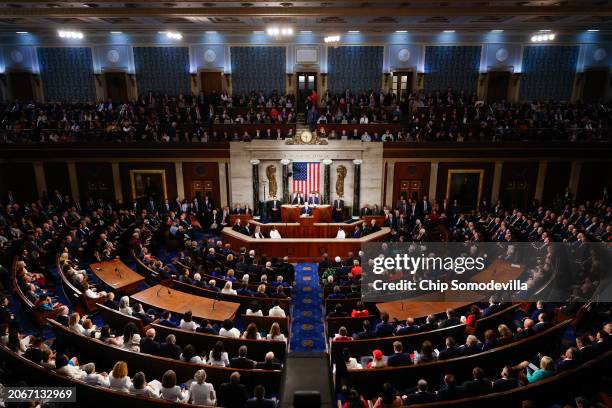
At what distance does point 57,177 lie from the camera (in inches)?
707

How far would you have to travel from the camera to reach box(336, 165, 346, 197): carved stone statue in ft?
57.7

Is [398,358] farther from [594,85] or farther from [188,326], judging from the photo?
[594,85]

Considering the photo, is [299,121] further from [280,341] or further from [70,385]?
[70,385]

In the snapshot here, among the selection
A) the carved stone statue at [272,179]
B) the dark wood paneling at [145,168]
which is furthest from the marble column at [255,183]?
the dark wood paneling at [145,168]

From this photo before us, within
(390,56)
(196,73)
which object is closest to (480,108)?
(390,56)

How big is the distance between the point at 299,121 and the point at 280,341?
45.0ft

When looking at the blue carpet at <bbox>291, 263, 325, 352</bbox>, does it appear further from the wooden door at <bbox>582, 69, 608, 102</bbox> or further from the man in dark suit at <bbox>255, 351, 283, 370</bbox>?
the wooden door at <bbox>582, 69, 608, 102</bbox>

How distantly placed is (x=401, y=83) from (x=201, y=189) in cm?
1175

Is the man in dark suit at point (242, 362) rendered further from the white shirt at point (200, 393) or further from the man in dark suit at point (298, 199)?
the man in dark suit at point (298, 199)

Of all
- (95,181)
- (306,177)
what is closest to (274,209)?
(306,177)

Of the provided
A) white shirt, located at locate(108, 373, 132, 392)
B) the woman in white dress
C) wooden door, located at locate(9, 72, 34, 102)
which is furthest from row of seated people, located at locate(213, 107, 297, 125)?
the woman in white dress

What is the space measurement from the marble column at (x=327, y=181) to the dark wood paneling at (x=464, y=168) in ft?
15.6

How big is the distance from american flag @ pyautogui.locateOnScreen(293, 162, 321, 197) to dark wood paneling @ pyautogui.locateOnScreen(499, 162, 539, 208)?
316 inches

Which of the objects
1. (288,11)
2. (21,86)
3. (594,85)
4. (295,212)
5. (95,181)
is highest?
(288,11)
